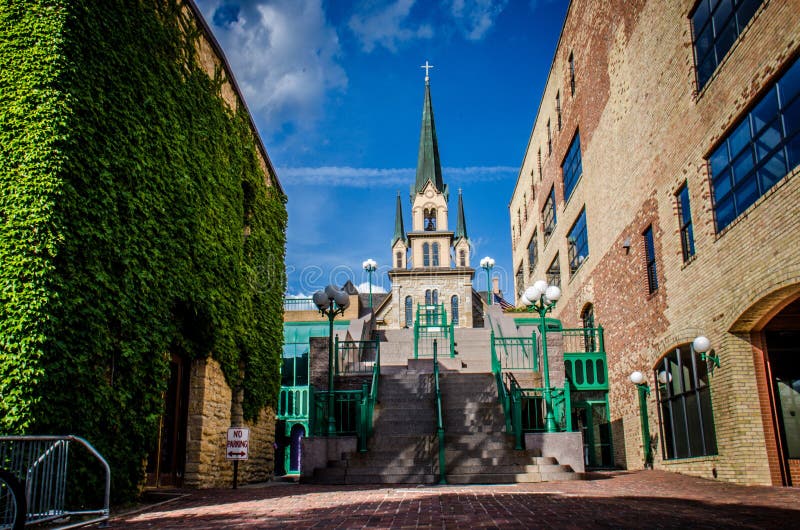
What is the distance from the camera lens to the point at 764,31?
1156 centimetres

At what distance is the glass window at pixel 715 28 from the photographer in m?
12.6

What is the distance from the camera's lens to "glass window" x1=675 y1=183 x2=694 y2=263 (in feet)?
49.7

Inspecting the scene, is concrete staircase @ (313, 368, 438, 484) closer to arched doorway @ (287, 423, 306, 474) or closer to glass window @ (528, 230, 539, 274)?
arched doorway @ (287, 423, 306, 474)

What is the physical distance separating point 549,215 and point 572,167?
5.26 meters

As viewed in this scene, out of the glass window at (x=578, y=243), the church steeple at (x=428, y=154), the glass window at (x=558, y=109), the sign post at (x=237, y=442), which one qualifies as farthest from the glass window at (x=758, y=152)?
the church steeple at (x=428, y=154)

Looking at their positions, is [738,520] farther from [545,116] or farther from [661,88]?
[545,116]

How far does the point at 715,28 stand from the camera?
13672 millimetres

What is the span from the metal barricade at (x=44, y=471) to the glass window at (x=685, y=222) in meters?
12.8

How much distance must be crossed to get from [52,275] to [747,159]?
11439 millimetres

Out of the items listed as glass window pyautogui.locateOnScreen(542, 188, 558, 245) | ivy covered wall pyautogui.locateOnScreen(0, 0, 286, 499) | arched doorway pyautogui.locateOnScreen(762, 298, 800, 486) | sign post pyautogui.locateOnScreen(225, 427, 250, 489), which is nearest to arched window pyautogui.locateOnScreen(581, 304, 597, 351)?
glass window pyautogui.locateOnScreen(542, 188, 558, 245)

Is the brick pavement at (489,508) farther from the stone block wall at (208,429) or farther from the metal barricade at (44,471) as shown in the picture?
the stone block wall at (208,429)

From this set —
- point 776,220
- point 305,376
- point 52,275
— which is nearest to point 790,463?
point 776,220

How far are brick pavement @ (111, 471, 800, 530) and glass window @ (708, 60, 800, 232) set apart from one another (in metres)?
5.13

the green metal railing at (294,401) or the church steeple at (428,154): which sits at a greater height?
the church steeple at (428,154)
